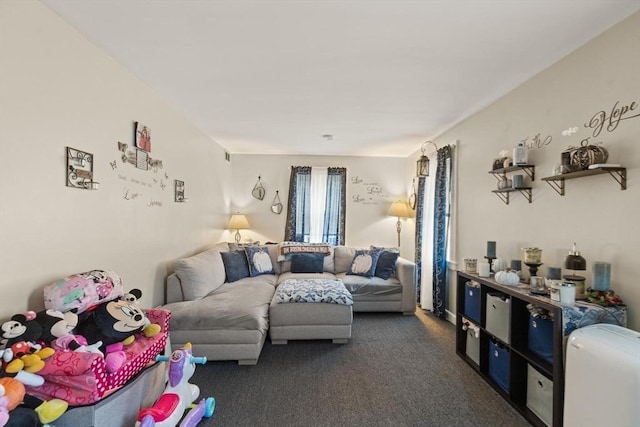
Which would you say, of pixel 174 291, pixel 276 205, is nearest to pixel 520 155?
pixel 174 291

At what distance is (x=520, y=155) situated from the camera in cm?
234

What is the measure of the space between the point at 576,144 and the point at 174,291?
3.40m

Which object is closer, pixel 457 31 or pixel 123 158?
pixel 457 31

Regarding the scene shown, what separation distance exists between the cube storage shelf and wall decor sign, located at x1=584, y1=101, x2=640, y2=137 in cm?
107

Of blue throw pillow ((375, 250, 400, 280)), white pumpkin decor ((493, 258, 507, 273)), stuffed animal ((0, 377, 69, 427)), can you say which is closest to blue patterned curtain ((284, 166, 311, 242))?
blue throw pillow ((375, 250, 400, 280))

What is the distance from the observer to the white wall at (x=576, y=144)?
1.64 meters

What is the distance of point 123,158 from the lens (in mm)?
2322

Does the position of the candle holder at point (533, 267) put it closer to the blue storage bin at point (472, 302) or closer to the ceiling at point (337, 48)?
the blue storage bin at point (472, 302)

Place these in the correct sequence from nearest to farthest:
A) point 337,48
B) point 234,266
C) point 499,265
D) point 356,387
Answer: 1. point 337,48
2. point 356,387
3. point 499,265
4. point 234,266

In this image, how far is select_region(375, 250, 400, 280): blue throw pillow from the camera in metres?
4.22

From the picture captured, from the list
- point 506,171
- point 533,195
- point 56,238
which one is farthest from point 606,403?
point 56,238

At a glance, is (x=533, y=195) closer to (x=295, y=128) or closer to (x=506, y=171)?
(x=506, y=171)

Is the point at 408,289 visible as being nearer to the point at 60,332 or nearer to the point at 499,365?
the point at 499,365

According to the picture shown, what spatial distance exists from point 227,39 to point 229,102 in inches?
43.7
